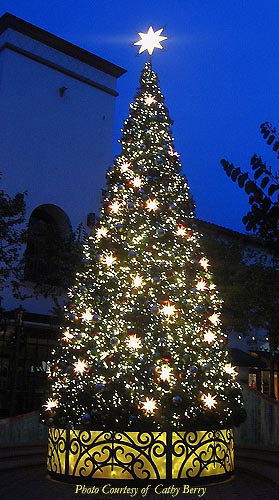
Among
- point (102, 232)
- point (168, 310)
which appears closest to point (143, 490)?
point (168, 310)

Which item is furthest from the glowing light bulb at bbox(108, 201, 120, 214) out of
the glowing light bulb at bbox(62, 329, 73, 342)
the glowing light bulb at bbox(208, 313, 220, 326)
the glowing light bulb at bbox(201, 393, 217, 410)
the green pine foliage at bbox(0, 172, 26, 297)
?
the green pine foliage at bbox(0, 172, 26, 297)

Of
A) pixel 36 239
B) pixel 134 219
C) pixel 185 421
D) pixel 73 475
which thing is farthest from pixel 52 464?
pixel 36 239

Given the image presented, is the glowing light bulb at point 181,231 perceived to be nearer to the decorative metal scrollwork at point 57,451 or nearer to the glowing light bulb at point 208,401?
the glowing light bulb at point 208,401

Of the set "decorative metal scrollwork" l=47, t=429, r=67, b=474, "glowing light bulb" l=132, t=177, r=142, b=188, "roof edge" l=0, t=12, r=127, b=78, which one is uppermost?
"roof edge" l=0, t=12, r=127, b=78

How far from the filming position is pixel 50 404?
25.0ft

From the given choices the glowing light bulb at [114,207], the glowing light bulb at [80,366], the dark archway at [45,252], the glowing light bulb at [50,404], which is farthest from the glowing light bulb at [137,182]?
the dark archway at [45,252]

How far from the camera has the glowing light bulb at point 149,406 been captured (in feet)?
23.3

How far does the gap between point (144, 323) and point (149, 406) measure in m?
1.10

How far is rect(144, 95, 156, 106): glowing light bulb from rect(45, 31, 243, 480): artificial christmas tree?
3.70ft

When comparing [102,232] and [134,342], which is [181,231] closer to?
[102,232]

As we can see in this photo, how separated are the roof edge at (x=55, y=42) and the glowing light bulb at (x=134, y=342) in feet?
48.6

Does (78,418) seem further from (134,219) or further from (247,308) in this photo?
(247,308)

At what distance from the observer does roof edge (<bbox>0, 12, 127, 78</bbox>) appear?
1873cm

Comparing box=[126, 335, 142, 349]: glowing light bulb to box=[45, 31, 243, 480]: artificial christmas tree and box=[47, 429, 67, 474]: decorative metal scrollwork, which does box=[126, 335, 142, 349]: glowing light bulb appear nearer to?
box=[45, 31, 243, 480]: artificial christmas tree
